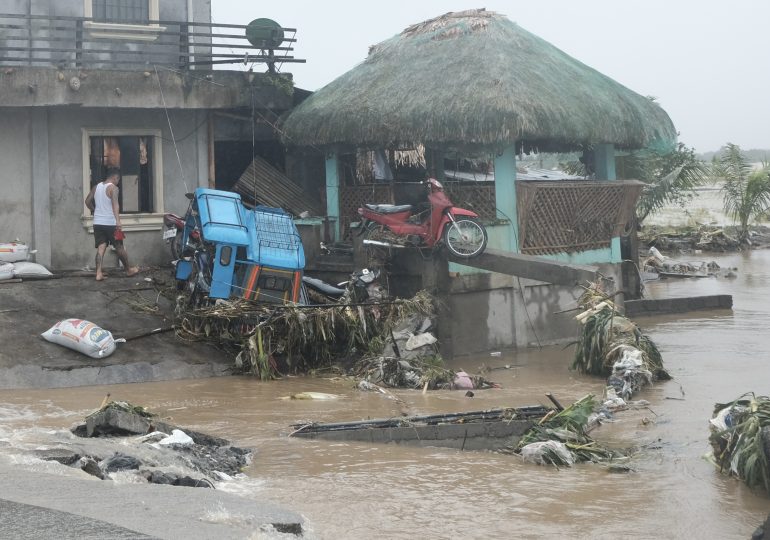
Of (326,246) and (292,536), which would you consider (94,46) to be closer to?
(326,246)

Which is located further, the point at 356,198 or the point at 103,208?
the point at 356,198

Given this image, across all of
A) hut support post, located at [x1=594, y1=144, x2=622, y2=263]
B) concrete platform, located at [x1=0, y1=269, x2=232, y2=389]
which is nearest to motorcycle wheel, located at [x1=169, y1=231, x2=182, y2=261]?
concrete platform, located at [x1=0, y1=269, x2=232, y2=389]

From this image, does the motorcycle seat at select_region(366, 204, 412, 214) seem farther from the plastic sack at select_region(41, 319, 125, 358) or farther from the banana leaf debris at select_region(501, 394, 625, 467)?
the banana leaf debris at select_region(501, 394, 625, 467)

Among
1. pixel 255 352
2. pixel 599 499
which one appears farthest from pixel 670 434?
pixel 255 352

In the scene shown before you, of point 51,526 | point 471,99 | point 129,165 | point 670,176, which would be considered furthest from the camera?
point 670,176

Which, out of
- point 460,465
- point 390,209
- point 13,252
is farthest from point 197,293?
point 460,465

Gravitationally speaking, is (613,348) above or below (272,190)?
below

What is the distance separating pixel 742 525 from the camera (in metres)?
6.91

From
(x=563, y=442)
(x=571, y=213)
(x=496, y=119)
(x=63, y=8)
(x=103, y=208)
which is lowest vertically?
(x=563, y=442)

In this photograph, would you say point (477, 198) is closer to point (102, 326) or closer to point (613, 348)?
point (613, 348)

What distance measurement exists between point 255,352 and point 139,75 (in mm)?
5465

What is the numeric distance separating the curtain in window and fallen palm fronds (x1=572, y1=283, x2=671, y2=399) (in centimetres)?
883

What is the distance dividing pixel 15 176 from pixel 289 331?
5.78 metres

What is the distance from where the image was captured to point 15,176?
50.2 feet
